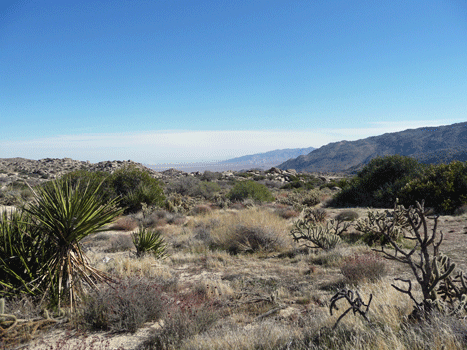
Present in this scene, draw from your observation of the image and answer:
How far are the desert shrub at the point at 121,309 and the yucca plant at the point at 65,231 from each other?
292mm

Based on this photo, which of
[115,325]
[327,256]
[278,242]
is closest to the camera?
[115,325]

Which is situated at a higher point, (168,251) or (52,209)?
(52,209)

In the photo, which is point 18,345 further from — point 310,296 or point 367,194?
point 367,194

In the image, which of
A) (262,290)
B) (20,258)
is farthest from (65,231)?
(262,290)

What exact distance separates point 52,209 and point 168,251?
498 cm

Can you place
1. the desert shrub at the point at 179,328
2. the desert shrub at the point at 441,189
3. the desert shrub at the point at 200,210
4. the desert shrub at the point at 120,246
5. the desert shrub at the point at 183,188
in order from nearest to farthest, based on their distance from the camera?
the desert shrub at the point at 179,328 < the desert shrub at the point at 120,246 < the desert shrub at the point at 441,189 < the desert shrub at the point at 200,210 < the desert shrub at the point at 183,188

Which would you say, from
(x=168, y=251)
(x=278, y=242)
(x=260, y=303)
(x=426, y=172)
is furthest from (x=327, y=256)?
(x=426, y=172)

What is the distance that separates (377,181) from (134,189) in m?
15.8

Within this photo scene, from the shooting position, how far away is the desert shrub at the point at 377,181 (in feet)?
55.2

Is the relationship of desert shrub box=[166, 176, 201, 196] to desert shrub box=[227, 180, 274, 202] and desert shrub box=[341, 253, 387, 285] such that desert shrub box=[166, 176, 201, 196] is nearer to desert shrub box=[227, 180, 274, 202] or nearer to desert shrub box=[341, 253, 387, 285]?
desert shrub box=[227, 180, 274, 202]

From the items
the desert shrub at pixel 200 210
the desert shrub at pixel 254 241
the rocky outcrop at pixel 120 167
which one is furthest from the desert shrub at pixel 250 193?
the rocky outcrop at pixel 120 167

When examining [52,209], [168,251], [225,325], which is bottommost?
[168,251]

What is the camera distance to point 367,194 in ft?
58.3

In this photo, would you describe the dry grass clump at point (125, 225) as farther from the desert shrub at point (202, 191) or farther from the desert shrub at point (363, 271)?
the desert shrub at point (363, 271)
